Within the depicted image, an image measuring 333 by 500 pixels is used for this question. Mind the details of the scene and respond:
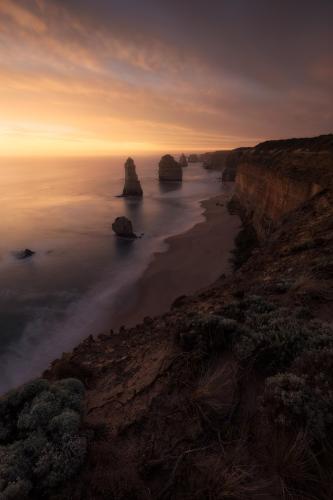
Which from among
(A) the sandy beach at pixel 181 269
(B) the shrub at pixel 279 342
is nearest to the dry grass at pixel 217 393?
(B) the shrub at pixel 279 342

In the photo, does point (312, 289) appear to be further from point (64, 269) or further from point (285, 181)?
point (64, 269)

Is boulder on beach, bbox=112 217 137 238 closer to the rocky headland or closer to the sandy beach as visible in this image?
the sandy beach

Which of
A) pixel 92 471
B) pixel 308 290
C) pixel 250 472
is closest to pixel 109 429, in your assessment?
pixel 92 471

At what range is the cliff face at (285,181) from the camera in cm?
1805

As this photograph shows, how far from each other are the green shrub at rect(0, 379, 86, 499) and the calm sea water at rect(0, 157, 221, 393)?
31.6 feet

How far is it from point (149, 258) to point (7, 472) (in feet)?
75.1

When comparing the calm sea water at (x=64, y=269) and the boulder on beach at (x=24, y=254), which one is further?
the boulder on beach at (x=24, y=254)

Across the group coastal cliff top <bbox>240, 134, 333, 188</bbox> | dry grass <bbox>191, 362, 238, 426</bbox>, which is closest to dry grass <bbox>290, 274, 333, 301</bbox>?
dry grass <bbox>191, 362, 238, 426</bbox>

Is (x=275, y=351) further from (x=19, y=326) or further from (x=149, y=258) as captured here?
(x=149, y=258)

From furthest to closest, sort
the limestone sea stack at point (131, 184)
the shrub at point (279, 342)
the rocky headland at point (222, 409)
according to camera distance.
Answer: the limestone sea stack at point (131, 184) < the shrub at point (279, 342) < the rocky headland at point (222, 409)

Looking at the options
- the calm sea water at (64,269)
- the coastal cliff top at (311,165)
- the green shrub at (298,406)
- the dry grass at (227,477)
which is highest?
the coastal cliff top at (311,165)

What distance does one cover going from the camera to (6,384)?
476 inches

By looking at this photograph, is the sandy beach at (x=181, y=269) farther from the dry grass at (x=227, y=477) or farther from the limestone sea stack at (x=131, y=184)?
the limestone sea stack at (x=131, y=184)

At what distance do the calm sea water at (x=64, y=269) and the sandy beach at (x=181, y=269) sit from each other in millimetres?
1170
